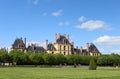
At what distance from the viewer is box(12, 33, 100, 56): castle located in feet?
460

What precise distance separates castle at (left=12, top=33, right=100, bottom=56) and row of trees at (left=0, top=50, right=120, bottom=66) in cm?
2486

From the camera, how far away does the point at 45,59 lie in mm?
110562

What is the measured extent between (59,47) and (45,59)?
38.4 meters

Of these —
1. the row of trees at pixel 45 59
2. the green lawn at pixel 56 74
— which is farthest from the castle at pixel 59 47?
Result: the green lawn at pixel 56 74

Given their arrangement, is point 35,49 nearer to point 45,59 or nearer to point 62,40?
point 62,40

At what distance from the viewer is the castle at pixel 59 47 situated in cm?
14030

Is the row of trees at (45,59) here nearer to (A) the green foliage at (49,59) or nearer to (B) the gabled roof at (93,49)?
(A) the green foliage at (49,59)

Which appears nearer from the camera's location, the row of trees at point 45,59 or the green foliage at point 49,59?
the row of trees at point 45,59

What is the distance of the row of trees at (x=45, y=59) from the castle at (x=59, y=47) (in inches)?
979

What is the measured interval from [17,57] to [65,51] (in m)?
52.5

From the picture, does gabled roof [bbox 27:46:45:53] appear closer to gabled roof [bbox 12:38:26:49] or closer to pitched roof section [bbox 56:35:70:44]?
gabled roof [bbox 12:38:26:49]

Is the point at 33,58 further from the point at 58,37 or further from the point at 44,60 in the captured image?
the point at 58,37

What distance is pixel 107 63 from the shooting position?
124000 mm

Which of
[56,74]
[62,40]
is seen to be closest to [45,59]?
[62,40]
